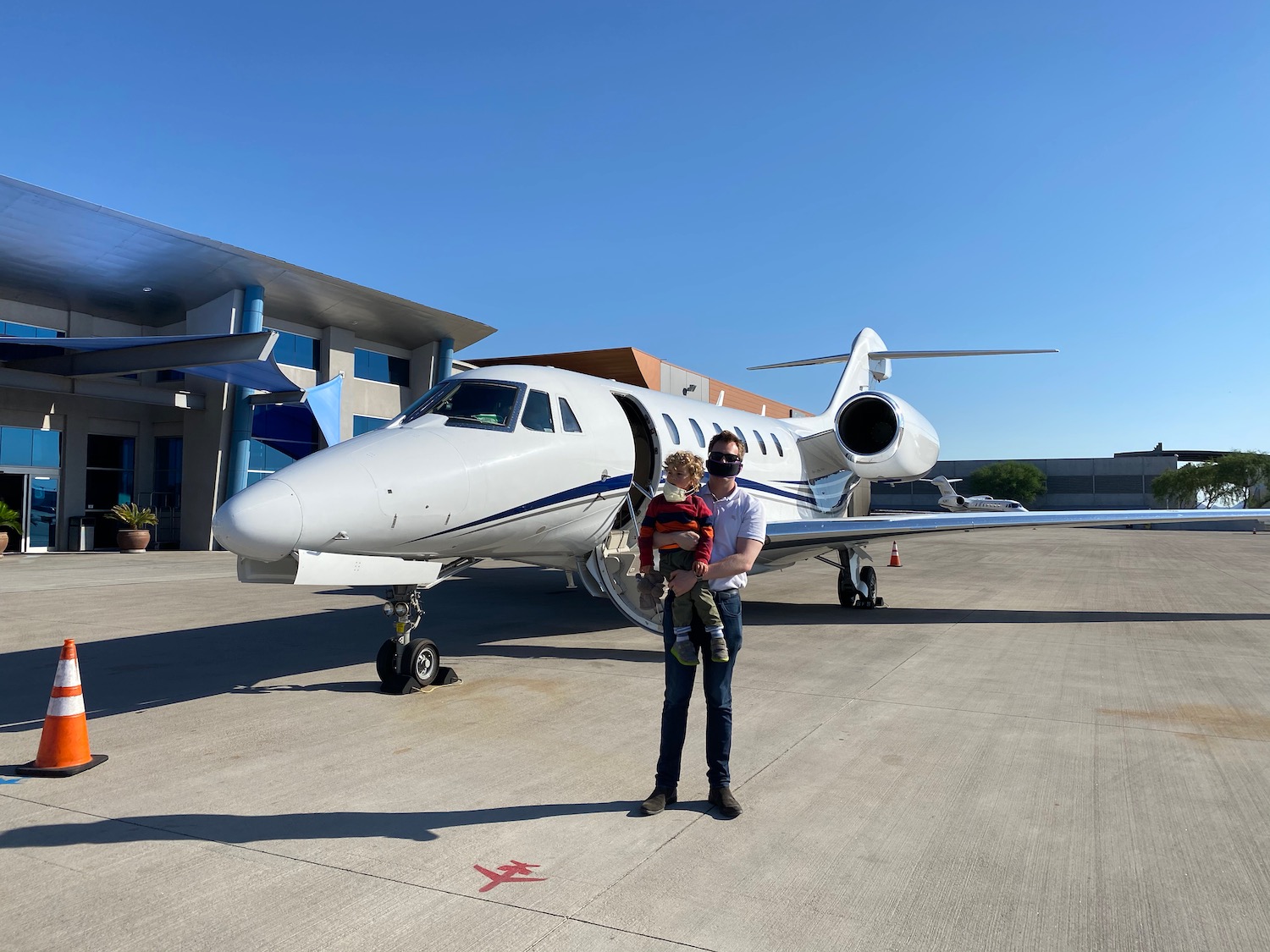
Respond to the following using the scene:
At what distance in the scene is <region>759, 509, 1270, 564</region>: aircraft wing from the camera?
33.2 ft

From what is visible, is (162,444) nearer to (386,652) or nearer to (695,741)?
(386,652)

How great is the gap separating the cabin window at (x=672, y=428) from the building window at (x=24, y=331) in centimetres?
2117

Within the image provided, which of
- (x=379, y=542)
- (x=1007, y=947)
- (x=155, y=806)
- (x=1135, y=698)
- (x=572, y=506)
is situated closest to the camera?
(x=1007, y=947)

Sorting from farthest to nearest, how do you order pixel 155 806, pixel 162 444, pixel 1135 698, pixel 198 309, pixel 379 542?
pixel 162 444, pixel 198 309, pixel 1135 698, pixel 379 542, pixel 155 806

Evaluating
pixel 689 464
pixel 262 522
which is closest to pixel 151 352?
pixel 262 522

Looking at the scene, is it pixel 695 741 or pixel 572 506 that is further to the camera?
pixel 572 506

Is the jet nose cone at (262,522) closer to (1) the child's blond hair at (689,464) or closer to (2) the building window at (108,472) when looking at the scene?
(1) the child's blond hair at (689,464)

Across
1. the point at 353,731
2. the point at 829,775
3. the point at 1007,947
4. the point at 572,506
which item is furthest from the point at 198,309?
the point at 1007,947

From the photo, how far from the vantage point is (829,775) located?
15.2ft

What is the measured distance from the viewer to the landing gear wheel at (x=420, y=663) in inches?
261

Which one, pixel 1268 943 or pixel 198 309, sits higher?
pixel 198 309

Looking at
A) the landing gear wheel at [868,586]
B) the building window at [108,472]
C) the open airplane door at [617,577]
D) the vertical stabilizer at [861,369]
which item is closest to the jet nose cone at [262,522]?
the open airplane door at [617,577]

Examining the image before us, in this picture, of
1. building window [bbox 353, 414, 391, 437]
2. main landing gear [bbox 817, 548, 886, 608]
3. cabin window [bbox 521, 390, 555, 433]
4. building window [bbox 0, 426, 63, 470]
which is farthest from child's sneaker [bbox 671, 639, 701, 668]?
building window [bbox 0, 426, 63, 470]

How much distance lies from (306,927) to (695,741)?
291 cm
